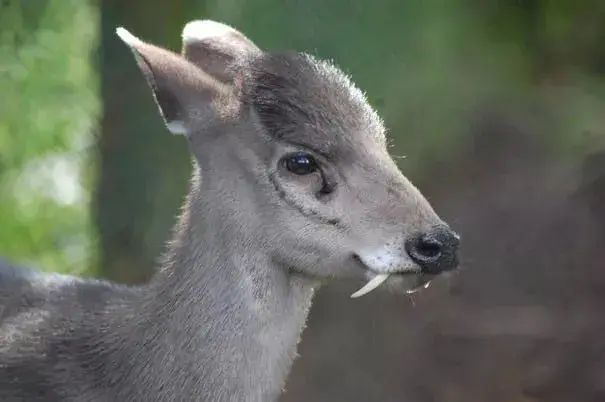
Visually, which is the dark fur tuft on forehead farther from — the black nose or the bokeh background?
the bokeh background

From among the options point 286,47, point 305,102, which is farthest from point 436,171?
point 305,102

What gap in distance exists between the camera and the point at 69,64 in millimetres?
4250

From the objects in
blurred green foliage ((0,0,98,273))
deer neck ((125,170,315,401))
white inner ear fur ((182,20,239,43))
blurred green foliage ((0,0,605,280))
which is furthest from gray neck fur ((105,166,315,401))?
blurred green foliage ((0,0,98,273))

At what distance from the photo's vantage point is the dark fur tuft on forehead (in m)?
2.39

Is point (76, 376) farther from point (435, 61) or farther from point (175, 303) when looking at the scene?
point (435, 61)

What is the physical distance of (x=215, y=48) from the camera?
273 centimetres

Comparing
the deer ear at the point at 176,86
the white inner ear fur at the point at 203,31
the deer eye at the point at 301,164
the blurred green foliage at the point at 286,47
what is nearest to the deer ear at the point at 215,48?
the white inner ear fur at the point at 203,31

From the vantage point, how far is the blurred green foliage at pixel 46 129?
4.06 metres

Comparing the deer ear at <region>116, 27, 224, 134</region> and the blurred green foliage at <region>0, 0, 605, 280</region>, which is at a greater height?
the deer ear at <region>116, 27, 224, 134</region>

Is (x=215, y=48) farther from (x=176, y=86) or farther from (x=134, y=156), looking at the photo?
(x=134, y=156)

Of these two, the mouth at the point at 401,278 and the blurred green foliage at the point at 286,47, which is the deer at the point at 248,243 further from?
the blurred green foliage at the point at 286,47

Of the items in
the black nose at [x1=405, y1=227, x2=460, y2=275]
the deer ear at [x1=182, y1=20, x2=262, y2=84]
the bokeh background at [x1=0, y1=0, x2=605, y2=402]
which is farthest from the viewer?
Result: the bokeh background at [x1=0, y1=0, x2=605, y2=402]

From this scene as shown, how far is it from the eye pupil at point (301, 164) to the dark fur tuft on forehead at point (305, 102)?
0.03 m

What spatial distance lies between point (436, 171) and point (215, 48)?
1.61 metres
